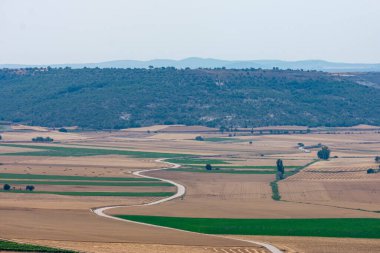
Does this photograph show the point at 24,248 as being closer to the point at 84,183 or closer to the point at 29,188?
the point at 29,188

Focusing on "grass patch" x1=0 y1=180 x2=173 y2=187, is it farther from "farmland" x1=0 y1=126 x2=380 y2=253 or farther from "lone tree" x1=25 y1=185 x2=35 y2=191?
"lone tree" x1=25 y1=185 x2=35 y2=191

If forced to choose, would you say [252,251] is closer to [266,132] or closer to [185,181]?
[185,181]

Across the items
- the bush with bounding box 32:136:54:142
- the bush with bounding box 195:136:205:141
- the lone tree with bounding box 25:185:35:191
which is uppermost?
the lone tree with bounding box 25:185:35:191

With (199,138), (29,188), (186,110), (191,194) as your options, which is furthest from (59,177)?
(186,110)

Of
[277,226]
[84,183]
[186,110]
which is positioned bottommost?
[186,110]

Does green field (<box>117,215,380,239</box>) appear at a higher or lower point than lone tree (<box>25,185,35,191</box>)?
higher

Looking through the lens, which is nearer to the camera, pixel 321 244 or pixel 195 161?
pixel 321 244

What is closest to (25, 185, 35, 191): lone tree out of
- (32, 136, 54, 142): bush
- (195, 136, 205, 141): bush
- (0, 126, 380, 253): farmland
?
(0, 126, 380, 253): farmland

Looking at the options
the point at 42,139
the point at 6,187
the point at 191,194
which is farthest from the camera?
the point at 42,139

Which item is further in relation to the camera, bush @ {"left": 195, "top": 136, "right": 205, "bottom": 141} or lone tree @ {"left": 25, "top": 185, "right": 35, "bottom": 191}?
bush @ {"left": 195, "top": 136, "right": 205, "bottom": 141}
